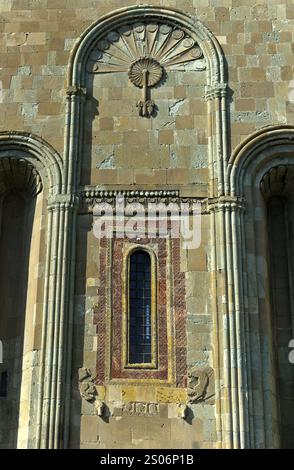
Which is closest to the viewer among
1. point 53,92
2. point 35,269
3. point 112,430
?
point 112,430

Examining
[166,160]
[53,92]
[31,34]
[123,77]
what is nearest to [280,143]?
Answer: [166,160]

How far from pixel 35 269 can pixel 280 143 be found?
319 inches

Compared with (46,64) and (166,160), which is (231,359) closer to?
(166,160)

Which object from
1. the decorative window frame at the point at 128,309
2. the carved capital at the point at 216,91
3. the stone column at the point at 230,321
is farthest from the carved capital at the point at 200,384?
the carved capital at the point at 216,91

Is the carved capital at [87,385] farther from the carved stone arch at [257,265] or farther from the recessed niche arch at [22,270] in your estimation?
the carved stone arch at [257,265]

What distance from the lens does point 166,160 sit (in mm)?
23172

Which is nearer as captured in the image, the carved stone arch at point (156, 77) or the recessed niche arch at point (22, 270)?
the recessed niche arch at point (22, 270)

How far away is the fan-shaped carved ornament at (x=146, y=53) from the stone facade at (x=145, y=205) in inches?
1.8

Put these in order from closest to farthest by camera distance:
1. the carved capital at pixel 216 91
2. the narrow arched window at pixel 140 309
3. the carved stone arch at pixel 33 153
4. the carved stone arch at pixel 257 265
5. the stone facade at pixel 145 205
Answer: the carved stone arch at pixel 257 265 < the stone facade at pixel 145 205 < the narrow arched window at pixel 140 309 < the carved stone arch at pixel 33 153 < the carved capital at pixel 216 91

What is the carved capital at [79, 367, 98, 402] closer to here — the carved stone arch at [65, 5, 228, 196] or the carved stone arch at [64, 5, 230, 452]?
the carved stone arch at [64, 5, 230, 452]

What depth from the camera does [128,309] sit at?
2178cm

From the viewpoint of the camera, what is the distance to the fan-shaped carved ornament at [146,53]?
2423 centimetres

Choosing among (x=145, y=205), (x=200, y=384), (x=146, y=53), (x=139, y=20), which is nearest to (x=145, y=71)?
(x=146, y=53)

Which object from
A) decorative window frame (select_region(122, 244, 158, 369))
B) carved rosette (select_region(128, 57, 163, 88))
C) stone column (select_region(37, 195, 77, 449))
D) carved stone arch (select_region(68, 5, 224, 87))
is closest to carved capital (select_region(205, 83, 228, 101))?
carved stone arch (select_region(68, 5, 224, 87))
